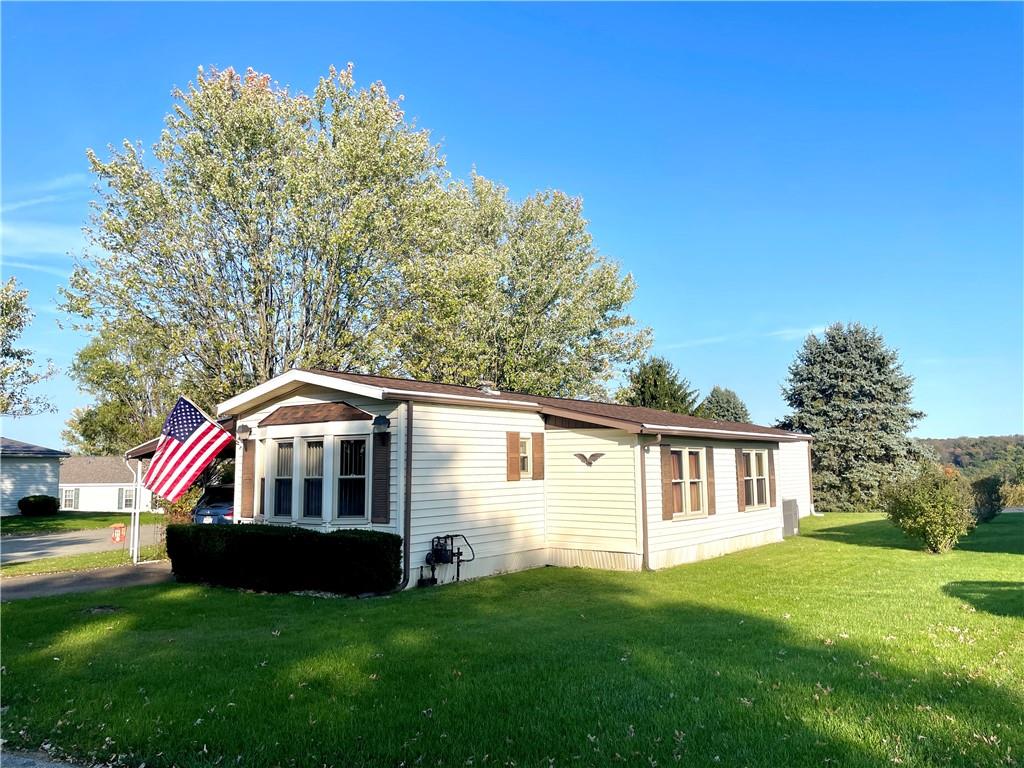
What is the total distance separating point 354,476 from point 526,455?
3562mm

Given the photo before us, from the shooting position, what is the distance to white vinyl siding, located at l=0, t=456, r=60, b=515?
35.7m

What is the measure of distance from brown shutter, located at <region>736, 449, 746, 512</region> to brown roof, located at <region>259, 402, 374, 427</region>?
9508mm

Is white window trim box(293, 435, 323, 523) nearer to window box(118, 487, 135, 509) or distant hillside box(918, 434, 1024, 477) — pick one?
window box(118, 487, 135, 509)

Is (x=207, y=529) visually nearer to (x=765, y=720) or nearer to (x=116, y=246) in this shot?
(x=765, y=720)

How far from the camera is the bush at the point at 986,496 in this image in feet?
71.3

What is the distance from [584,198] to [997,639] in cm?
2786

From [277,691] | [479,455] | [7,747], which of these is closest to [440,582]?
[479,455]

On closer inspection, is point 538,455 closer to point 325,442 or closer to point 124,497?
point 325,442

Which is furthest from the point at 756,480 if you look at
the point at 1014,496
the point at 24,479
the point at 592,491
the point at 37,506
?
the point at 24,479

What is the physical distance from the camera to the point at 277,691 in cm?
571

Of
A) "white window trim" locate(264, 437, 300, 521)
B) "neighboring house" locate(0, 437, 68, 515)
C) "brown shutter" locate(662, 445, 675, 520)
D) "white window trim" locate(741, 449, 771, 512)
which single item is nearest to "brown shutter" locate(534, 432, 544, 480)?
"brown shutter" locate(662, 445, 675, 520)

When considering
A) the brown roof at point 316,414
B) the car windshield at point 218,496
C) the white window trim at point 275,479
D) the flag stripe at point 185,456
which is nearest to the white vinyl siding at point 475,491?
the brown roof at point 316,414

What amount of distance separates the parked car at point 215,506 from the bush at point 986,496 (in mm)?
21814

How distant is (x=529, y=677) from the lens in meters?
5.92
